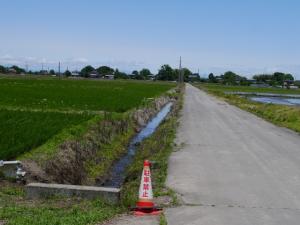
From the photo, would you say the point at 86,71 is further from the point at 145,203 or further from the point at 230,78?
the point at 145,203

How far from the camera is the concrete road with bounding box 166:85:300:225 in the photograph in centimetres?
742

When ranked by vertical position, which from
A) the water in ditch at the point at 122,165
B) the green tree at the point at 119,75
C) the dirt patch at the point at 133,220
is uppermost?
the green tree at the point at 119,75

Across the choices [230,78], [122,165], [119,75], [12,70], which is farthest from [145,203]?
[230,78]

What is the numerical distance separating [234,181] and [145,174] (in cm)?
297

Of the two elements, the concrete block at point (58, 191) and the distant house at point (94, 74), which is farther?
the distant house at point (94, 74)

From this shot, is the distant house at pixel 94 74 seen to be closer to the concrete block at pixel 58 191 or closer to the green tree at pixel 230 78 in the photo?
the green tree at pixel 230 78

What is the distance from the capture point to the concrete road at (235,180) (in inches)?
292

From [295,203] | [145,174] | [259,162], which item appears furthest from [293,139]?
[145,174]

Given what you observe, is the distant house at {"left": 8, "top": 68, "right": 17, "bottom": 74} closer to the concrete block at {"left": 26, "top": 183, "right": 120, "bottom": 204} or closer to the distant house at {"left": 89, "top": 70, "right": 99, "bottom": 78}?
the distant house at {"left": 89, "top": 70, "right": 99, "bottom": 78}

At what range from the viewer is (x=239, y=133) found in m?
19.8

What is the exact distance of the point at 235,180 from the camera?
10.1m

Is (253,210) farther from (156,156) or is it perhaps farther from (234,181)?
(156,156)

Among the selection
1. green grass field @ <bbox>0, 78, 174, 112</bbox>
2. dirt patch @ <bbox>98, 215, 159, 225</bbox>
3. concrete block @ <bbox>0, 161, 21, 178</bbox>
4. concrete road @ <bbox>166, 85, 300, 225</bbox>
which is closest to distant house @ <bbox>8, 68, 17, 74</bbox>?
green grass field @ <bbox>0, 78, 174, 112</bbox>

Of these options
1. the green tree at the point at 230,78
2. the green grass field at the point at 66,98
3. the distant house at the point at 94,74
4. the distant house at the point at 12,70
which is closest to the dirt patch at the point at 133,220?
the green grass field at the point at 66,98
